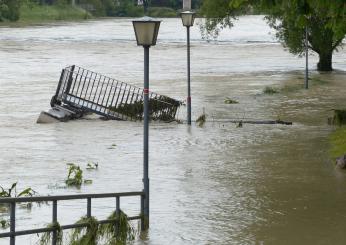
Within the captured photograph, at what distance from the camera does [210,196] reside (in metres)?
16.2

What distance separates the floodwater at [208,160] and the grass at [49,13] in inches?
3471

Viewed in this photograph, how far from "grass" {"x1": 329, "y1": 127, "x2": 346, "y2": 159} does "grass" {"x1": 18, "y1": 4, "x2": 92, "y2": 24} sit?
109 m

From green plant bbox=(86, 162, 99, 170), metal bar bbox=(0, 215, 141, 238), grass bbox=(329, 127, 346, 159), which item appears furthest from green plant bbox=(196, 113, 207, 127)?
metal bar bbox=(0, 215, 141, 238)

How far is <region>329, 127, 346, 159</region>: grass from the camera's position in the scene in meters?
20.4

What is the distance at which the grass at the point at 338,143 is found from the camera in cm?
2035

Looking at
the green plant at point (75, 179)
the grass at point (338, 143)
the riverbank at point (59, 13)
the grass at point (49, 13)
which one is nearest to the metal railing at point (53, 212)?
the green plant at point (75, 179)

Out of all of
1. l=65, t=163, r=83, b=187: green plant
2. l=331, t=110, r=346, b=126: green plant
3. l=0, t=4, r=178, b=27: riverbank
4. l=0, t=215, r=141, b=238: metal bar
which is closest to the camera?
l=0, t=215, r=141, b=238: metal bar

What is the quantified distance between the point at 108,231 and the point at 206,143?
11.7 m

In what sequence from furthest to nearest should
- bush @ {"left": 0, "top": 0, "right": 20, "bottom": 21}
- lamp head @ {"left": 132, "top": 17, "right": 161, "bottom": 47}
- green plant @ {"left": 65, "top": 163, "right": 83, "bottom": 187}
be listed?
1. bush @ {"left": 0, "top": 0, "right": 20, "bottom": 21}
2. green plant @ {"left": 65, "top": 163, "right": 83, "bottom": 187}
3. lamp head @ {"left": 132, "top": 17, "right": 161, "bottom": 47}

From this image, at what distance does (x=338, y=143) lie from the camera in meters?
21.6

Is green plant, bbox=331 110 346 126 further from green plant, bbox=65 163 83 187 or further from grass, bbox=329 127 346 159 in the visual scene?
green plant, bbox=65 163 83 187

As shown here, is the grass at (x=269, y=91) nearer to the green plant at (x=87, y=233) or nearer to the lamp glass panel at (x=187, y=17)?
the lamp glass panel at (x=187, y=17)

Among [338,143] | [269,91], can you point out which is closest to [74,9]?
[269,91]

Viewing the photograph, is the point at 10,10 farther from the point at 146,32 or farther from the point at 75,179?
the point at 146,32
